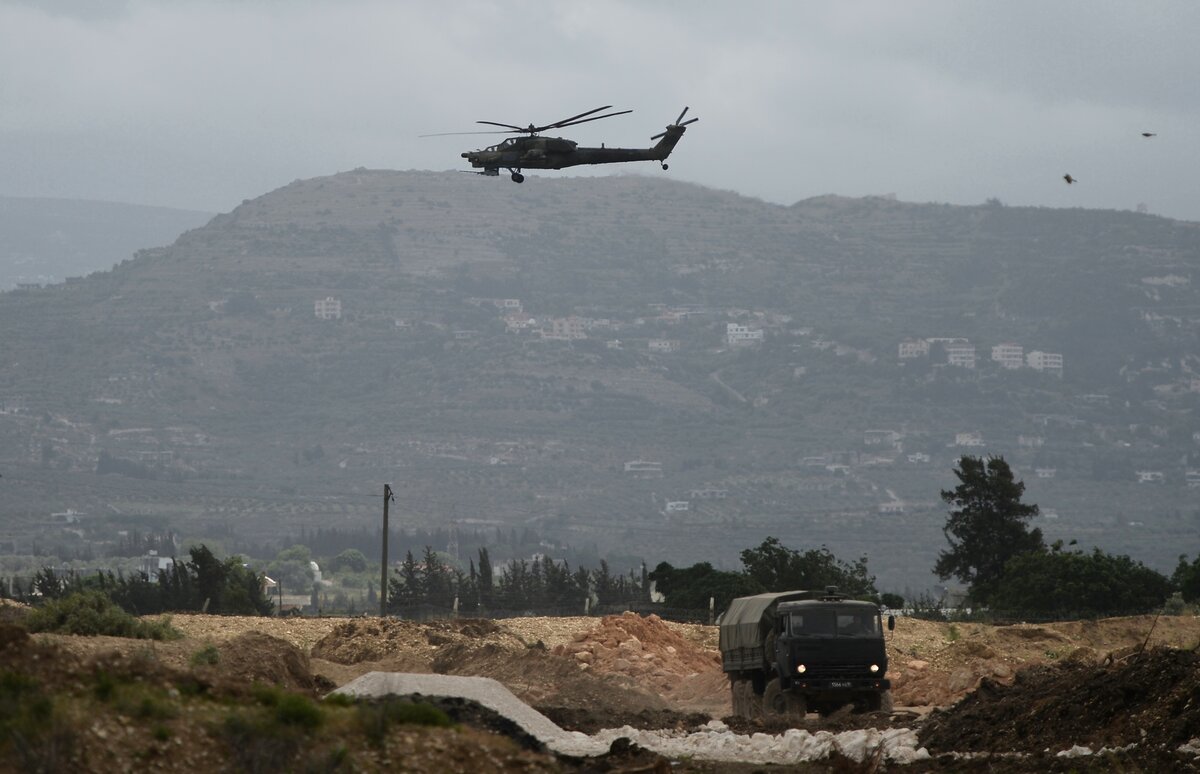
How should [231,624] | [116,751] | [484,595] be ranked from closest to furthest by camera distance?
[116,751] < [231,624] < [484,595]

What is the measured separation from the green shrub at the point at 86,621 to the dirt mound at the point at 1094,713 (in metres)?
15.5

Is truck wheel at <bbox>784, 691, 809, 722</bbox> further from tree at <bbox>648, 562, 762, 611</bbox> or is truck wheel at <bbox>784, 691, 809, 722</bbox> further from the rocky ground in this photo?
tree at <bbox>648, 562, 762, 611</bbox>

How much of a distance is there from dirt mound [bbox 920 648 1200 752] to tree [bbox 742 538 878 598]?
162 feet

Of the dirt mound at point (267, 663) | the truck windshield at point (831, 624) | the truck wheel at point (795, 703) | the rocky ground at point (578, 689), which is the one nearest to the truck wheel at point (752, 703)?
the rocky ground at point (578, 689)

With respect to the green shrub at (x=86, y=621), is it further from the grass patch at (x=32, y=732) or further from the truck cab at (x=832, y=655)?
the grass patch at (x=32, y=732)

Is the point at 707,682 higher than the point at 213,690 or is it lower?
lower

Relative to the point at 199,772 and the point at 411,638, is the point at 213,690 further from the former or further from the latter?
the point at 411,638

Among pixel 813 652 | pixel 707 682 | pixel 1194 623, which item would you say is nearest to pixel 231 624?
pixel 707 682

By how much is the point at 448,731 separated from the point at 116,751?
392 centimetres

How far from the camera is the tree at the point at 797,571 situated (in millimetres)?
81938

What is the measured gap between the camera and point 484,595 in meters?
94.0

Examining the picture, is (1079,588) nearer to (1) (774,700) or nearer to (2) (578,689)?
(2) (578,689)

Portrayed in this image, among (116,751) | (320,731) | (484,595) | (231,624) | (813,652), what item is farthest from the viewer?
(484,595)

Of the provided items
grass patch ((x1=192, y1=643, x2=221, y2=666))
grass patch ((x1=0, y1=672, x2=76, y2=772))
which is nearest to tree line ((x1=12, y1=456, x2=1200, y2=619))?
grass patch ((x1=192, y1=643, x2=221, y2=666))
